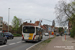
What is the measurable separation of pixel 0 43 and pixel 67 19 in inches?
1003

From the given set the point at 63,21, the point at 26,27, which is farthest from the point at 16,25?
the point at 26,27

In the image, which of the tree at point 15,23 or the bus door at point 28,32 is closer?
the bus door at point 28,32

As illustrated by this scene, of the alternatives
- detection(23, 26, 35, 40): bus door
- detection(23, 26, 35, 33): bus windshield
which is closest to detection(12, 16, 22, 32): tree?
detection(23, 26, 35, 33): bus windshield

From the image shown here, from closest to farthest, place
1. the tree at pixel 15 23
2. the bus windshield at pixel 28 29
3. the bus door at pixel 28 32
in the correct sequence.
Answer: the bus door at pixel 28 32
the bus windshield at pixel 28 29
the tree at pixel 15 23

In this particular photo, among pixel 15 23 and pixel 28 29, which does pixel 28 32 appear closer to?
pixel 28 29

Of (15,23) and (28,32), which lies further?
(15,23)

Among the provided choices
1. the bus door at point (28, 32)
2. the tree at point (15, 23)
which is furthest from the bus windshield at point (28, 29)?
the tree at point (15, 23)

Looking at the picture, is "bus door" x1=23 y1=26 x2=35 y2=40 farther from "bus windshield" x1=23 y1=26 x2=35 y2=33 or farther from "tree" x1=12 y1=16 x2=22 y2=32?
"tree" x1=12 y1=16 x2=22 y2=32

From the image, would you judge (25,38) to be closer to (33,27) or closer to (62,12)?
(33,27)

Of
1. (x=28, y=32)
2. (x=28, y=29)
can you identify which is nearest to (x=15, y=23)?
(x=28, y=29)

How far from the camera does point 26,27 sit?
75.0 ft

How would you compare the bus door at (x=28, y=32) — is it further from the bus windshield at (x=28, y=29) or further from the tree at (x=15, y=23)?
the tree at (x=15, y=23)

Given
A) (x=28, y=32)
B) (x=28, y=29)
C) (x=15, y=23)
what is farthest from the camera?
(x=15, y=23)

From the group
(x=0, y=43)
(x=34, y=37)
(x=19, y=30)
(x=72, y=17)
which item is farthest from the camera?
(x=19, y=30)
